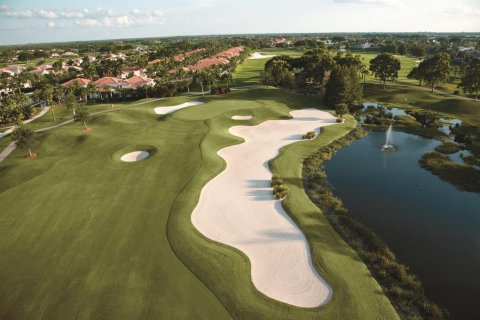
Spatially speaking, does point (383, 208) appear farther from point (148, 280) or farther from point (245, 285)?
point (148, 280)

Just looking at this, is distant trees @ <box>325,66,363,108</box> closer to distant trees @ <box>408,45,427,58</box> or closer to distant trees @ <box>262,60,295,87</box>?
distant trees @ <box>262,60,295,87</box>

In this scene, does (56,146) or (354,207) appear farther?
(56,146)

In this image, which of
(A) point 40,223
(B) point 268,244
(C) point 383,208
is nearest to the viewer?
(B) point 268,244

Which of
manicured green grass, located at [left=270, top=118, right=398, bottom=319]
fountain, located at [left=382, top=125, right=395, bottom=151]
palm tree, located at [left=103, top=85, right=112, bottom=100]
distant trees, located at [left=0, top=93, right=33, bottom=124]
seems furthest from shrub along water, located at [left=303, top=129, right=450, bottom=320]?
palm tree, located at [left=103, top=85, right=112, bottom=100]

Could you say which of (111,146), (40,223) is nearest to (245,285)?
(40,223)

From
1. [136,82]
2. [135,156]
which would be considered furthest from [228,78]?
[135,156]
